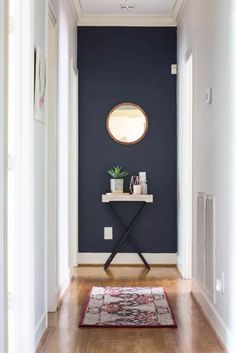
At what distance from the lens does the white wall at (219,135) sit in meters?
3.40

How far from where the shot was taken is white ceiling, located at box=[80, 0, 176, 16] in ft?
20.3

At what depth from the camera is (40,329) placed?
12.2 feet

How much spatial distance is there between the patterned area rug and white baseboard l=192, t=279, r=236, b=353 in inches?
9.7

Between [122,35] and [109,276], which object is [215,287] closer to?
[109,276]

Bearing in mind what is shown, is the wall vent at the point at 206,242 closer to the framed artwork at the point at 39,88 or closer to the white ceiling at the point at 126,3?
the framed artwork at the point at 39,88

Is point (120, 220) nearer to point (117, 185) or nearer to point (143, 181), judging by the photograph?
point (117, 185)

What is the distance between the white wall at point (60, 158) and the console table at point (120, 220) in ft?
3.22

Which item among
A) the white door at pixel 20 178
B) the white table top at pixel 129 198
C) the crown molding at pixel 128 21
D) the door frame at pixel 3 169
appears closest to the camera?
the door frame at pixel 3 169

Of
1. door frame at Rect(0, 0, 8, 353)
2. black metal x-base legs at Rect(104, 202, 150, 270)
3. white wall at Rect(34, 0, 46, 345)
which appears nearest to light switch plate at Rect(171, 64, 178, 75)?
black metal x-base legs at Rect(104, 202, 150, 270)

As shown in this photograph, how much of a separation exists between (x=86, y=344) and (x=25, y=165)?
118 cm

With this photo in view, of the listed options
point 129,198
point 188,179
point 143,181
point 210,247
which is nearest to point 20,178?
point 210,247

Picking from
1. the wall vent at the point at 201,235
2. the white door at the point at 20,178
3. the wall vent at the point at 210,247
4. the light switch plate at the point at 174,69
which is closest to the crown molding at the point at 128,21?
the light switch plate at the point at 174,69

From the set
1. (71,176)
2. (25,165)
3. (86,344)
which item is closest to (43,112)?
(25,165)

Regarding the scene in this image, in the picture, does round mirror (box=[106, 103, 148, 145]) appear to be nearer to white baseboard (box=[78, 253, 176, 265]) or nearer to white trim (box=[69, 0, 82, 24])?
white trim (box=[69, 0, 82, 24])
